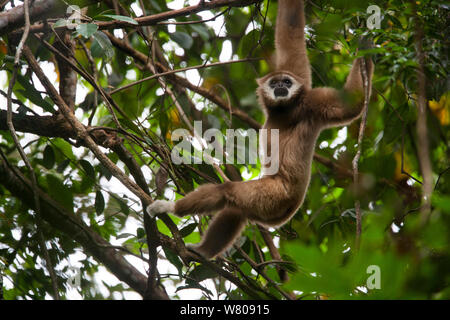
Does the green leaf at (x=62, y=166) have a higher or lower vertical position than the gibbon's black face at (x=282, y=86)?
lower

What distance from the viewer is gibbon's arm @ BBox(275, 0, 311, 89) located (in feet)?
14.6

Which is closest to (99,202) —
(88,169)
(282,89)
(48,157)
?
(88,169)

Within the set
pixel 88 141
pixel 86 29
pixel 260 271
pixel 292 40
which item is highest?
pixel 292 40

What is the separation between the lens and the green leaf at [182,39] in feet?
16.1

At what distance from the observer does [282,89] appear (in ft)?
14.7

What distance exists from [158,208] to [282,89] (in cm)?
177

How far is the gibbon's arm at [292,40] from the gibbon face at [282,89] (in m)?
0.11

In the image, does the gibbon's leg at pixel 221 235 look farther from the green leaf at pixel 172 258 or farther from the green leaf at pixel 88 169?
the green leaf at pixel 88 169

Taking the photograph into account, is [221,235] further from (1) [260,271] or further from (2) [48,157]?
(2) [48,157]

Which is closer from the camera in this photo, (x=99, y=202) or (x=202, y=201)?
(x=202, y=201)

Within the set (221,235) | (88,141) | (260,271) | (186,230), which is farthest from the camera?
(221,235)

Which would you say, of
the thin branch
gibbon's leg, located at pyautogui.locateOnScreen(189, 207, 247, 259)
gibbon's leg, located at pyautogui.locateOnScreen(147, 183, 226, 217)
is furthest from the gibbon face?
the thin branch

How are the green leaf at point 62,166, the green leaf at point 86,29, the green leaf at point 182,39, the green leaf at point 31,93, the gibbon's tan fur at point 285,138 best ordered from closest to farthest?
the green leaf at point 86,29 < the green leaf at point 31,93 < the gibbon's tan fur at point 285,138 < the green leaf at point 62,166 < the green leaf at point 182,39

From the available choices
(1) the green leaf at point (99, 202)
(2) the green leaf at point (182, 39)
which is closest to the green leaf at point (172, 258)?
(1) the green leaf at point (99, 202)
